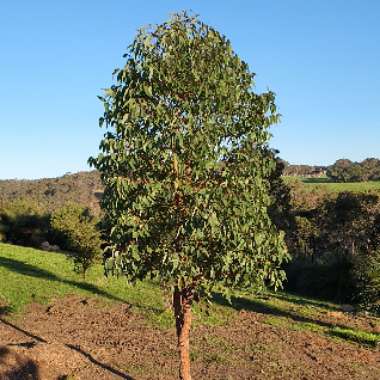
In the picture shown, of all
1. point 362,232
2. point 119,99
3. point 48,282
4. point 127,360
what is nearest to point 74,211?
point 48,282

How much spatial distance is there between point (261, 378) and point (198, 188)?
33.0 feet

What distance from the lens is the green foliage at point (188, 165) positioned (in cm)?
980

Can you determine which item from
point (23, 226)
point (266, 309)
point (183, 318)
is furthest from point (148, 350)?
point (23, 226)

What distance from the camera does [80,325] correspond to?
2384cm

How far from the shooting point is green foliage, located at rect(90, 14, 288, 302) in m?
9.80

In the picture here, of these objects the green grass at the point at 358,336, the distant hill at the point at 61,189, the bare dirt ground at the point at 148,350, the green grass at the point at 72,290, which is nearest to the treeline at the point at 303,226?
the green grass at the point at 72,290

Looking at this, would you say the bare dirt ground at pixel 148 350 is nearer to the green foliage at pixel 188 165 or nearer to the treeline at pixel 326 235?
the green foliage at pixel 188 165

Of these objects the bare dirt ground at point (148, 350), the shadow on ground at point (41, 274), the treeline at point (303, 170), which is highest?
the treeline at point (303, 170)

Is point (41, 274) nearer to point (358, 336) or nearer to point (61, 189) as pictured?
point (358, 336)

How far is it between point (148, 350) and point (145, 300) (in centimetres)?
1054

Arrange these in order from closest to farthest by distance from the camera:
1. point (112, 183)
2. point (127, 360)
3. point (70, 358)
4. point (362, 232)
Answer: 1. point (112, 183)
2. point (70, 358)
3. point (127, 360)
4. point (362, 232)

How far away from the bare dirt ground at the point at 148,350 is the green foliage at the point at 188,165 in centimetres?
692

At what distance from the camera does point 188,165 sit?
10.5m

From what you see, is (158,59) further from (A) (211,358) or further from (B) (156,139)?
(A) (211,358)
